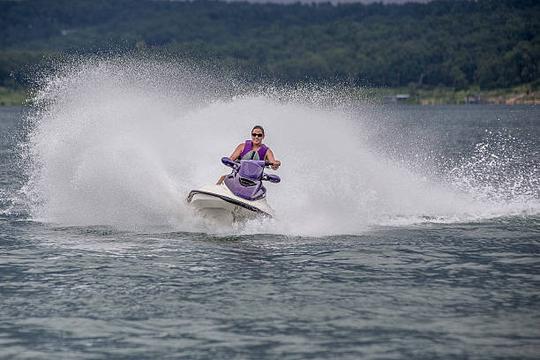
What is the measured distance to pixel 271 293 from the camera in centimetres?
1580

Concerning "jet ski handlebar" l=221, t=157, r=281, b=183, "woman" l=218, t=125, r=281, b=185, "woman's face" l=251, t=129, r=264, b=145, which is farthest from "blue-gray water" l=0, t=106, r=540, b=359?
"woman's face" l=251, t=129, r=264, b=145

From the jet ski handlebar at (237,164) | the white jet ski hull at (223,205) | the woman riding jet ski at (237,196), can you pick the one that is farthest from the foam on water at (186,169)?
the jet ski handlebar at (237,164)

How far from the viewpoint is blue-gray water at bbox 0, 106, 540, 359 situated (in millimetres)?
12961

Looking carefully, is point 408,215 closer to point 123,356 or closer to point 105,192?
point 105,192

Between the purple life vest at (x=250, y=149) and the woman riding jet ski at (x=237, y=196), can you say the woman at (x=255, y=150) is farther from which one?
the woman riding jet ski at (x=237, y=196)


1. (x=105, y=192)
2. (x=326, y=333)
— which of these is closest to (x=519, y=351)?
(x=326, y=333)

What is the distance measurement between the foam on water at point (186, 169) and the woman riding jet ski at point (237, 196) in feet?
1.73

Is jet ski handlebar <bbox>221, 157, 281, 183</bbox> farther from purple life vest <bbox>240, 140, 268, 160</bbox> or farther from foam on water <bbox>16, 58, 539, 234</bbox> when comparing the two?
foam on water <bbox>16, 58, 539, 234</bbox>

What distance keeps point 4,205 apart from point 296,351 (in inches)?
711

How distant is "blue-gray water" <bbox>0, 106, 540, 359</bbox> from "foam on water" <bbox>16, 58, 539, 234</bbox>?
1.50 metres

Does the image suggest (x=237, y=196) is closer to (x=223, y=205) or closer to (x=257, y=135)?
(x=223, y=205)

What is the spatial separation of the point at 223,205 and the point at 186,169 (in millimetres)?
5833

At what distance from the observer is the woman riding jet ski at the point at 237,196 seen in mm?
21406

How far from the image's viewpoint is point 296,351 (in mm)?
12648
